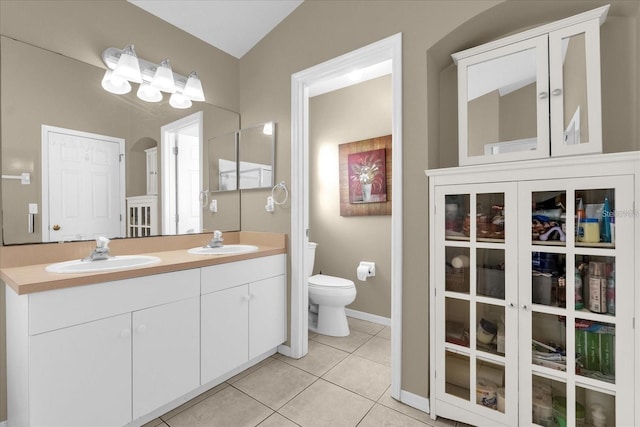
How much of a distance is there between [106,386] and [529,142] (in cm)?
238

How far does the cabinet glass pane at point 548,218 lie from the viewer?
1308mm

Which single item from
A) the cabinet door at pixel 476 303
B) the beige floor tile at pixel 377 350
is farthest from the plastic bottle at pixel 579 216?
the beige floor tile at pixel 377 350

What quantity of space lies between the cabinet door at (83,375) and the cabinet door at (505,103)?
6.61 ft

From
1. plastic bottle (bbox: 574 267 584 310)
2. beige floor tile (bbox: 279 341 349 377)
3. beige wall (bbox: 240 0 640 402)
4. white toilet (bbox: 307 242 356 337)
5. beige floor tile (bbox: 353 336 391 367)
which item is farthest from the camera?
white toilet (bbox: 307 242 356 337)

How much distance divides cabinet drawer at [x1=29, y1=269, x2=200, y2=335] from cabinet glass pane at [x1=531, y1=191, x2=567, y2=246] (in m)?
1.82

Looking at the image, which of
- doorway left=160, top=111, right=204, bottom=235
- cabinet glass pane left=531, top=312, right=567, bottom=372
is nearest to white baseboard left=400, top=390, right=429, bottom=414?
cabinet glass pane left=531, top=312, right=567, bottom=372

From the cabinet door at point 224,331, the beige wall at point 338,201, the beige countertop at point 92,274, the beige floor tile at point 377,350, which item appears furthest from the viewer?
the beige wall at point 338,201

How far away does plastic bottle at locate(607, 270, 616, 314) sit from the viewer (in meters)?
1.19

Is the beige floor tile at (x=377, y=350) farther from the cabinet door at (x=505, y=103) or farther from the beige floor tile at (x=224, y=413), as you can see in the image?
the cabinet door at (x=505, y=103)

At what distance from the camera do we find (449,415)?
1562mm

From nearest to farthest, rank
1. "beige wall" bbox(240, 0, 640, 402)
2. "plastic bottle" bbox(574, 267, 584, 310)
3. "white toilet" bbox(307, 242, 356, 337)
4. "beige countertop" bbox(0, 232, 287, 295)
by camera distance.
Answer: "beige countertop" bbox(0, 232, 287, 295), "plastic bottle" bbox(574, 267, 584, 310), "beige wall" bbox(240, 0, 640, 402), "white toilet" bbox(307, 242, 356, 337)

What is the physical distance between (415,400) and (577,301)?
101 cm

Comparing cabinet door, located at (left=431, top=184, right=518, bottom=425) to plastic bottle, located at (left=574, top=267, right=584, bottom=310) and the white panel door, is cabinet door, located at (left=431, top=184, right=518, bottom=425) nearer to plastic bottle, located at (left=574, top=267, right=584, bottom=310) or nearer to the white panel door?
plastic bottle, located at (left=574, top=267, right=584, bottom=310)

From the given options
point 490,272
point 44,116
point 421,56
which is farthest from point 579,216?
point 44,116
